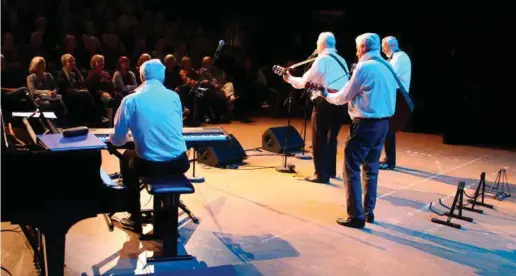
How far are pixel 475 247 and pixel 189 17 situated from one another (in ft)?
31.4

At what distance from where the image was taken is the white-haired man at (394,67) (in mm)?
6176

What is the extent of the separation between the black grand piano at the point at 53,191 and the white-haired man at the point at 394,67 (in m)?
3.95

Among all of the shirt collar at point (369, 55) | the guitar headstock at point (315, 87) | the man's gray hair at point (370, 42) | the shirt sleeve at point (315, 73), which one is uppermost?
the man's gray hair at point (370, 42)

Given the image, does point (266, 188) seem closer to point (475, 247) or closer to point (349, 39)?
point (475, 247)

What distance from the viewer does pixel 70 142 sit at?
3.01 meters

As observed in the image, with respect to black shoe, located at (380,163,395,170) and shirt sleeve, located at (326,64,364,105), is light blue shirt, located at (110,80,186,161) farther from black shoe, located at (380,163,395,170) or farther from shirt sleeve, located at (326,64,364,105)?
black shoe, located at (380,163,395,170)

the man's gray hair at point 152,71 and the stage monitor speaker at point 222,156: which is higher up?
the man's gray hair at point 152,71

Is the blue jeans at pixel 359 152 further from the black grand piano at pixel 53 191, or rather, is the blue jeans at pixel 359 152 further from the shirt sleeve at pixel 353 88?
the black grand piano at pixel 53 191

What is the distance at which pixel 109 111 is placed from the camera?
8562mm

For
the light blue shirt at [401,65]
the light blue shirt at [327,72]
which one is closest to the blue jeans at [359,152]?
the light blue shirt at [327,72]

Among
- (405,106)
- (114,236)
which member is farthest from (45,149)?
(405,106)

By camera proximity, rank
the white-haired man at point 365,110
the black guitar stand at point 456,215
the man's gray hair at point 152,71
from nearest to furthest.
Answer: the man's gray hair at point 152,71 → the white-haired man at point 365,110 → the black guitar stand at point 456,215

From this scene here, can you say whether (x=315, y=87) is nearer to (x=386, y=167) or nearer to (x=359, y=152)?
(x=359, y=152)

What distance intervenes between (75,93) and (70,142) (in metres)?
5.59
